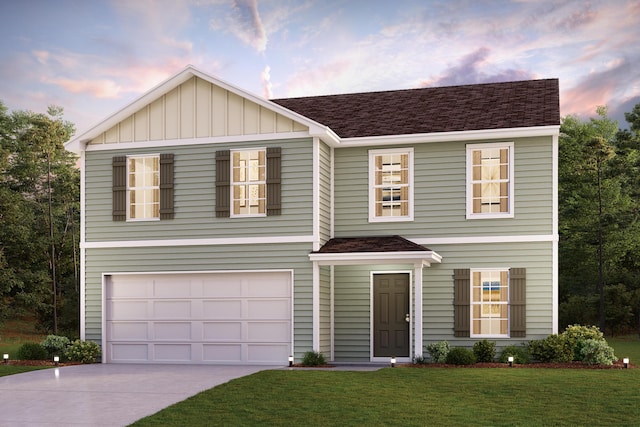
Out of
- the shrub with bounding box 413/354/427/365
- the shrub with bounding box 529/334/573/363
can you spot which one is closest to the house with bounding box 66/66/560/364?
the shrub with bounding box 529/334/573/363

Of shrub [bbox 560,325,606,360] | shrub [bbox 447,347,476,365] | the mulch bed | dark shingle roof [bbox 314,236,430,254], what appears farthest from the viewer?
dark shingle roof [bbox 314,236,430,254]

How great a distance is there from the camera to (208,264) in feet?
62.4

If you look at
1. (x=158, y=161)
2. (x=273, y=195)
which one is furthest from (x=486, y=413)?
(x=158, y=161)

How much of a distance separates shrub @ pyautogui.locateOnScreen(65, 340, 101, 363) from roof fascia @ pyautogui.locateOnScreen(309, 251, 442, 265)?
5.89m

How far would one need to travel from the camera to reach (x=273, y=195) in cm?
1856

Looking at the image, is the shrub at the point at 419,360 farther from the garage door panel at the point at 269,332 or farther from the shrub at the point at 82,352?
the shrub at the point at 82,352

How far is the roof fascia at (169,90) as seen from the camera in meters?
18.2

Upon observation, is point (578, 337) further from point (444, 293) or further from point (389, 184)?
point (389, 184)

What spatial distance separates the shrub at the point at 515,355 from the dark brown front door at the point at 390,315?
94.3 inches

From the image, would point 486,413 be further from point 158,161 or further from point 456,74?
point 456,74

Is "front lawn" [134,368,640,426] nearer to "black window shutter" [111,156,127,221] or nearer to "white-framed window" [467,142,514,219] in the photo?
"white-framed window" [467,142,514,219]

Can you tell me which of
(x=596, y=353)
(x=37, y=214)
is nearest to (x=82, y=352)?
(x=596, y=353)

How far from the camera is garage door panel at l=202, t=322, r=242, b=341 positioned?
61.8 feet

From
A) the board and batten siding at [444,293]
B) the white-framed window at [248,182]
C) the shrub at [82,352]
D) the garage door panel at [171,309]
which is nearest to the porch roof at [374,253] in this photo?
the board and batten siding at [444,293]
